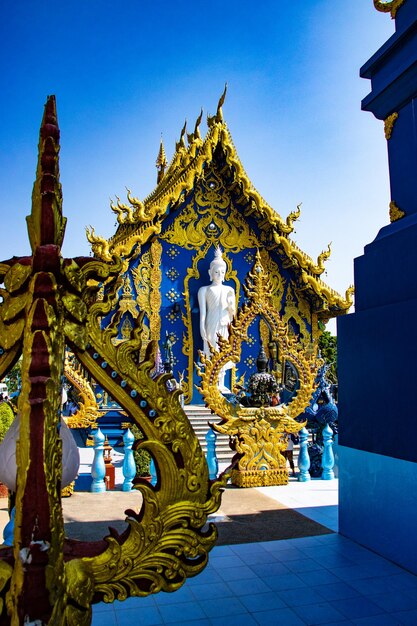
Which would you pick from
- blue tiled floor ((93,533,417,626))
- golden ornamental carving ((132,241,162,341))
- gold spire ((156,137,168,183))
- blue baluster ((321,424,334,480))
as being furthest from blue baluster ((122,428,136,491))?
gold spire ((156,137,168,183))

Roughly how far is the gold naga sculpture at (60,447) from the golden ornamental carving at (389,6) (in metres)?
4.01

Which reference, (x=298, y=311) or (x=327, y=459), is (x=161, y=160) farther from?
(x=327, y=459)

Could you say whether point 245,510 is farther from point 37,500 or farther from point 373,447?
point 37,500

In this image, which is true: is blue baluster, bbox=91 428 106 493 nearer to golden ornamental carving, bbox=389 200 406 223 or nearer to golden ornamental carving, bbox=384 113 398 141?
golden ornamental carving, bbox=389 200 406 223

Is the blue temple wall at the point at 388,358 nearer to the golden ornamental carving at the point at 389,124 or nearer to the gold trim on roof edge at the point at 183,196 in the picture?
the golden ornamental carving at the point at 389,124

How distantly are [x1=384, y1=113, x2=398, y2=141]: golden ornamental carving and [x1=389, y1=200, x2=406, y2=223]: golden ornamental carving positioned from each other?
642mm

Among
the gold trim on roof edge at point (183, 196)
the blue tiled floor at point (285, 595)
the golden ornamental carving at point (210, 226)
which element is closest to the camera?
the blue tiled floor at point (285, 595)

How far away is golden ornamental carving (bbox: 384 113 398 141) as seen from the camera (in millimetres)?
4594

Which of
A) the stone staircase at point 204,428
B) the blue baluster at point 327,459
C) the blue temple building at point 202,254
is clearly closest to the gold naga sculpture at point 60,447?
the blue baluster at point 327,459

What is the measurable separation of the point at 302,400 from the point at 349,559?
3.55 m

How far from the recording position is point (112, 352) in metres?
2.12

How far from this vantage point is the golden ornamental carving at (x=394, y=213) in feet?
14.5

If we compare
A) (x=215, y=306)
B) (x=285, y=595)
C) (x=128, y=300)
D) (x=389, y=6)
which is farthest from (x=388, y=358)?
(x=128, y=300)

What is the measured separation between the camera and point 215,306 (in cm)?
1229
